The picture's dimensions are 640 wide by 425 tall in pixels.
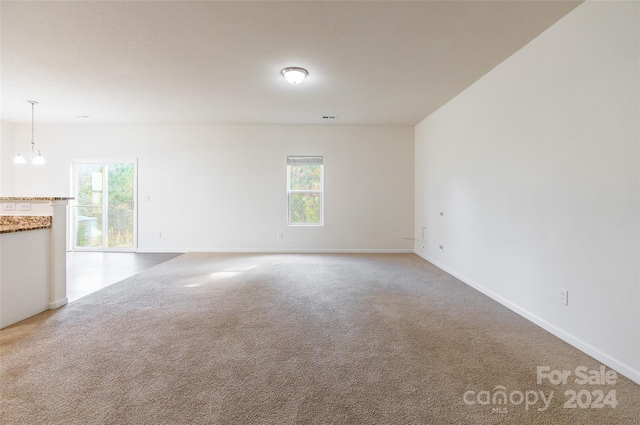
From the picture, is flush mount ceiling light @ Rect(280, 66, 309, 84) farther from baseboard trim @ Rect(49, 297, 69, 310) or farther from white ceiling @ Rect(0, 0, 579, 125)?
baseboard trim @ Rect(49, 297, 69, 310)

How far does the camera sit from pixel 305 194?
6.04m

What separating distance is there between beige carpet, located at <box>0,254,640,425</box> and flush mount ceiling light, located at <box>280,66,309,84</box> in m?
2.53

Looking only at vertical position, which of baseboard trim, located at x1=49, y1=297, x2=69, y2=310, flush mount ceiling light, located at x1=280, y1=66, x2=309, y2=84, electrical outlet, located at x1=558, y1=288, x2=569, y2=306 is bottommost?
baseboard trim, located at x1=49, y1=297, x2=69, y2=310

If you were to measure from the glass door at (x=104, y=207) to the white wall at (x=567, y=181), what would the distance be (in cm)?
645

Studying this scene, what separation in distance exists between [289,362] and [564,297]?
2215 mm

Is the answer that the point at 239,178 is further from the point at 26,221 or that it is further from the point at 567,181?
the point at 567,181

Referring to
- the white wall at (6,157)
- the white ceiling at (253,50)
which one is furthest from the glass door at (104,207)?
the white ceiling at (253,50)

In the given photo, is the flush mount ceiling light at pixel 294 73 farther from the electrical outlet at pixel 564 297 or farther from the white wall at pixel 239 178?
the electrical outlet at pixel 564 297

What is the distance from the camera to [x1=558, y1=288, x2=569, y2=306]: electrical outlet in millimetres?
2251

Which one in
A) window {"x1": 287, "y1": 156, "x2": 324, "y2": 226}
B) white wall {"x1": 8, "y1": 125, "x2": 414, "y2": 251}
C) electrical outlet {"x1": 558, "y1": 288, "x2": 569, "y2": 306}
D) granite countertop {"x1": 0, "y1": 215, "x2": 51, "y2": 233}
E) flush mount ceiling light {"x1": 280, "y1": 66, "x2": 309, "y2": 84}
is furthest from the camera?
window {"x1": 287, "y1": 156, "x2": 324, "y2": 226}

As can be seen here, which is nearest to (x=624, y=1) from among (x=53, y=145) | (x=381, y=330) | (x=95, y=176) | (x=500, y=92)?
(x=500, y=92)

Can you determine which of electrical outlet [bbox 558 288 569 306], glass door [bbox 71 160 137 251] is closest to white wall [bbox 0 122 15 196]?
glass door [bbox 71 160 137 251]

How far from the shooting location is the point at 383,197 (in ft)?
19.5

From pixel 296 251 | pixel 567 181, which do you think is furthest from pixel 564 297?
pixel 296 251
